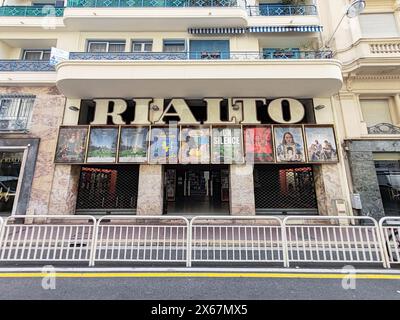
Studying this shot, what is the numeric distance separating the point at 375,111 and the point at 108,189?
13476mm

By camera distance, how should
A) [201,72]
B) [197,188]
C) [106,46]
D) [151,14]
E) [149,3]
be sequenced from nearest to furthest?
[201,72] → [151,14] → [149,3] → [106,46] → [197,188]

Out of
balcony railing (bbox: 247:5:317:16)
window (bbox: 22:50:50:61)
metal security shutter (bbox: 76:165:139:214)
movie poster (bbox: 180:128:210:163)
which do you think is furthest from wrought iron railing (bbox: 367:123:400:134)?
window (bbox: 22:50:50:61)

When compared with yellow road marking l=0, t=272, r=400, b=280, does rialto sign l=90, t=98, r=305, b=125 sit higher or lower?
higher

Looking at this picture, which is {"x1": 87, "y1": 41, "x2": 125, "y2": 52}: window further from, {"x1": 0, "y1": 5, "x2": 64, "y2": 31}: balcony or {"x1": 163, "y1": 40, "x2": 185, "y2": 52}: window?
{"x1": 163, "y1": 40, "x2": 185, "y2": 52}: window

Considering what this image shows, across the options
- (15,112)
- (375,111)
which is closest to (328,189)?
(375,111)

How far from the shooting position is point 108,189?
9906 mm

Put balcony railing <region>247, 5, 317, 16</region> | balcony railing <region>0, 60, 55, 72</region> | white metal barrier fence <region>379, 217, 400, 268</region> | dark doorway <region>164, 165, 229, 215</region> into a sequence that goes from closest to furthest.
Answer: white metal barrier fence <region>379, 217, 400, 268</region> < balcony railing <region>0, 60, 55, 72</region> < balcony railing <region>247, 5, 317, 16</region> < dark doorway <region>164, 165, 229, 215</region>

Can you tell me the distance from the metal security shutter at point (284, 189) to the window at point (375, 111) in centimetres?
367

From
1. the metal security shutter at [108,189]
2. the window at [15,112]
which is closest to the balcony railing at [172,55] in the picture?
the window at [15,112]

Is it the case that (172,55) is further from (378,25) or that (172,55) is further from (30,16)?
(378,25)

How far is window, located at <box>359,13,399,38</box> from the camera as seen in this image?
33.0 feet

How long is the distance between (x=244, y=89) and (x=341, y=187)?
6.06 meters

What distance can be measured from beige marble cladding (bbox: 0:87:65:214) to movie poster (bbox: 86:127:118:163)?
173 centimetres
